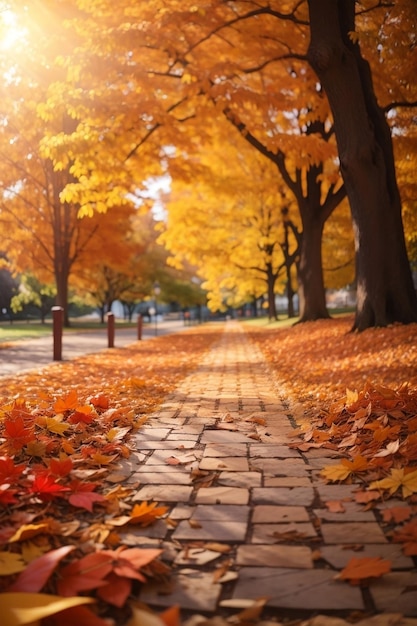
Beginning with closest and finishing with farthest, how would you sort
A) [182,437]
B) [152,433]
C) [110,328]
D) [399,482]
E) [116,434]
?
[399,482] → [116,434] → [182,437] → [152,433] → [110,328]

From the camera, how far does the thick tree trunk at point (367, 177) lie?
884cm

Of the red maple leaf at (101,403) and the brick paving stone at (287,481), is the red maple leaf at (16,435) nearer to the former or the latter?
the red maple leaf at (101,403)

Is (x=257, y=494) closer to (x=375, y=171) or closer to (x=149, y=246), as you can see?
(x=375, y=171)

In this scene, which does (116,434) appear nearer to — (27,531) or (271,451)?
(271,451)

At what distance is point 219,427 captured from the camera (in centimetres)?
439

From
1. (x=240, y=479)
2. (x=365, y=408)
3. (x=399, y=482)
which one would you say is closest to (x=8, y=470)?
(x=240, y=479)

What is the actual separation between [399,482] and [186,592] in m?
1.43

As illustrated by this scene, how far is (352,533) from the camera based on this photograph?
230 cm

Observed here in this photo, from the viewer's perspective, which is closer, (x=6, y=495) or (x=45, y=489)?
(x=6, y=495)

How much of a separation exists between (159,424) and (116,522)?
2194 millimetres

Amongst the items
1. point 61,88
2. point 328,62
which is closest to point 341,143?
point 328,62

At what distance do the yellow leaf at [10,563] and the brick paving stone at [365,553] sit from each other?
1.20 meters

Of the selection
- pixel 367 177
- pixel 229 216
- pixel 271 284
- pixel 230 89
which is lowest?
pixel 271 284

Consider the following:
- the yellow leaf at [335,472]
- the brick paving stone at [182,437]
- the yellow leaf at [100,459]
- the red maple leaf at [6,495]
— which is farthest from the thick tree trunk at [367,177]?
the red maple leaf at [6,495]
